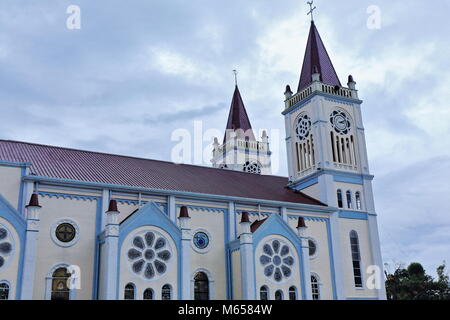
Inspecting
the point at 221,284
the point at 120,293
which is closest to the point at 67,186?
the point at 120,293

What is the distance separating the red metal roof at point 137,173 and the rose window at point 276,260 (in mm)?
5502

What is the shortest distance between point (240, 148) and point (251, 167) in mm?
3153

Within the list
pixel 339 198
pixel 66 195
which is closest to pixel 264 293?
pixel 339 198

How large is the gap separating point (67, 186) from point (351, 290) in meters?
25.5

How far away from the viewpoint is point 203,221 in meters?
36.6

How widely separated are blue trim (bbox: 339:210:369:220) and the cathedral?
101mm

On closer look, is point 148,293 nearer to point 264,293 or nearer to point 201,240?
point 201,240

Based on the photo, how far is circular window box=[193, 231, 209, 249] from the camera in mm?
35750

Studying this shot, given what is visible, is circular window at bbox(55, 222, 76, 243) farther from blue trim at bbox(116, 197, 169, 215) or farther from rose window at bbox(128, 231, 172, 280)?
rose window at bbox(128, 231, 172, 280)

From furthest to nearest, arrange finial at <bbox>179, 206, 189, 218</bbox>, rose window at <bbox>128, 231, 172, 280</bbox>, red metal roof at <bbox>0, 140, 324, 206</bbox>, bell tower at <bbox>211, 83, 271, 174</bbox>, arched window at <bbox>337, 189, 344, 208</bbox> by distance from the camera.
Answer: bell tower at <bbox>211, 83, 271, 174</bbox> < arched window at <bbox>337, 189, 344, 208</bbox> < red metal roof at <bbox>0, 140, 324, 206</bbox> < finial at <bbox>179, 206, 189, 218</bbox> < rose window at <bbox>128, 231, 172, 280</bbox>

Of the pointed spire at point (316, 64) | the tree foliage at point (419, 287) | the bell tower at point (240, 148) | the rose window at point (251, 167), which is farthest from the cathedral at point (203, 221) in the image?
the tree foliage at point (419, 287)

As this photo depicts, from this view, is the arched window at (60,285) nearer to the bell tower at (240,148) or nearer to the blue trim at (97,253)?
the blue trim at (97,253)

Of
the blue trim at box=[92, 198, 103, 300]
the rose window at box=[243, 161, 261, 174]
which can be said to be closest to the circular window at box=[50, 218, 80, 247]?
the blue trim at box=[92, 198, 103, 300]
